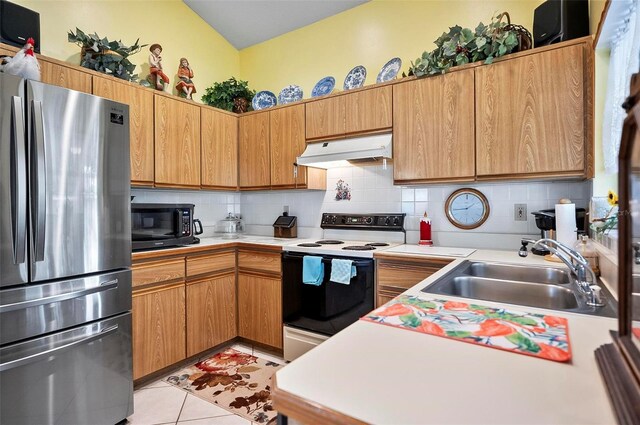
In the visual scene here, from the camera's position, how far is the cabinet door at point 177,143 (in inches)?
102

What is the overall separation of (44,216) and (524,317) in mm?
1993

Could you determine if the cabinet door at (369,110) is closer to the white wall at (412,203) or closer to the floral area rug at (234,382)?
the white wall at (412,203)

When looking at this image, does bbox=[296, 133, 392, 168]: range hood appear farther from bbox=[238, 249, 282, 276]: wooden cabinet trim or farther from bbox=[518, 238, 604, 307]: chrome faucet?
bbox=[518, 238, 604, 307]: chrome faucet

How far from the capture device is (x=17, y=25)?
1.96m

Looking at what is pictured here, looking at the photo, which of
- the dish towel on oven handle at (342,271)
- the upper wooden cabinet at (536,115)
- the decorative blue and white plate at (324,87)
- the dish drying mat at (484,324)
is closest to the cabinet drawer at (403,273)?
the dish towel on oven handle at (342,271)

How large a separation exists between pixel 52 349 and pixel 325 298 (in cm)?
155

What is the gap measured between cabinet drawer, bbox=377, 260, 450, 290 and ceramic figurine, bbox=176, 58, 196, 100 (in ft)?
7.70

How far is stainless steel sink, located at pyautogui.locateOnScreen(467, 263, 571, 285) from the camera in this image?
62.9 inches

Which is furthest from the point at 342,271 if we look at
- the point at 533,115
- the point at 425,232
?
the point at 533,115

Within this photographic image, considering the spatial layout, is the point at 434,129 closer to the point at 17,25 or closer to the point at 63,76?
the point at 63,76

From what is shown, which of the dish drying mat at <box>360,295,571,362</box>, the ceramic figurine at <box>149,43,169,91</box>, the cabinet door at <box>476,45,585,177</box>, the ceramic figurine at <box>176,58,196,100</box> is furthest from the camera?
the ceramic figurine at <box>176,58,196,100</box>

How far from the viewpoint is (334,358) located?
26.8 inches

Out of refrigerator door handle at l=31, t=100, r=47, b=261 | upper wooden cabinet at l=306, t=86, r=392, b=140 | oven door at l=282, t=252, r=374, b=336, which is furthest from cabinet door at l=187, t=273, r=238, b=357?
upper wooden cabinet at l=306, t=86, r=392, b=140

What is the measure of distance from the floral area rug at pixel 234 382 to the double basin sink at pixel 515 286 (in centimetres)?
133
